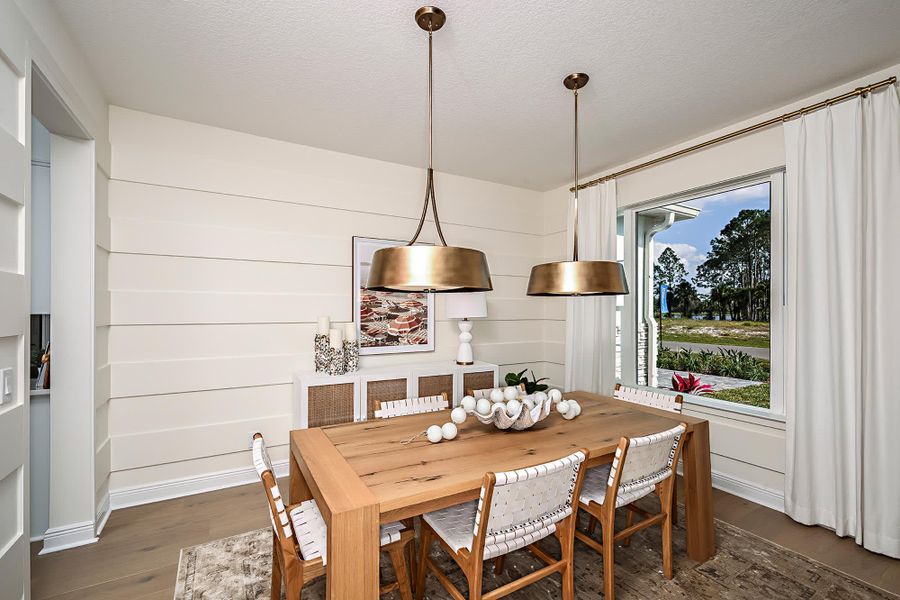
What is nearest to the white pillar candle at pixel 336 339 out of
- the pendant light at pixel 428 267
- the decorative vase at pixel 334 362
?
the decorative vase at pixel 334 362

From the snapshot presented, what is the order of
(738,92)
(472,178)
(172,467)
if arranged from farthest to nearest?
(472,178), (172,467), (738,92)

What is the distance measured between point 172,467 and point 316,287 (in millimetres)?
1586

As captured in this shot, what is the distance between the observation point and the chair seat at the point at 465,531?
4.86ft

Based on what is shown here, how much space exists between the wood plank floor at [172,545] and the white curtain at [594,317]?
1.29m

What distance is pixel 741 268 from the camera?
10.2 ft

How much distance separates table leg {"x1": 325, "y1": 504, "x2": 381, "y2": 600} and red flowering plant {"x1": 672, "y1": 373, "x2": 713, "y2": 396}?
10.00 ft

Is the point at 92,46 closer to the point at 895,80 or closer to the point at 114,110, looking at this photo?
the point at 114,110

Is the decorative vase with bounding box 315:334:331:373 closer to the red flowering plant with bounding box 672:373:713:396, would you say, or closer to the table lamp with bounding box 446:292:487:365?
the table lamp with bounding box 446:292:487:365

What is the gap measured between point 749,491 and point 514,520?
7.72ft

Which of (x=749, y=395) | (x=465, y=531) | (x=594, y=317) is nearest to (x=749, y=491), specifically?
(x=749, y=395)

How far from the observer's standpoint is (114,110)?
269 centimetres

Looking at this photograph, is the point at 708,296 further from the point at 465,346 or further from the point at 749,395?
the point at 465,346

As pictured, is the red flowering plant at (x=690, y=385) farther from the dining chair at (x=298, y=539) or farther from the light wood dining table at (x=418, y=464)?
the dining chair at (x=298, y=539)

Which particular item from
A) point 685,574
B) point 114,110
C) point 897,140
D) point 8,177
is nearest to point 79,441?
point 8,177
